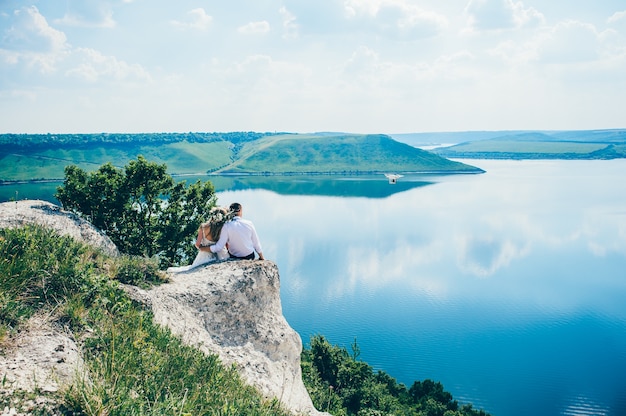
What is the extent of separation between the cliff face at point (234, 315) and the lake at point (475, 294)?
26.4m

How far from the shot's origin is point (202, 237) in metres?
12.2

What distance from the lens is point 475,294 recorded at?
172 feet

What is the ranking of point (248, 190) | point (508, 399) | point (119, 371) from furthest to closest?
point (248, 190), point (508, 399), point (119, 371)

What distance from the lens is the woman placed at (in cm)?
1184

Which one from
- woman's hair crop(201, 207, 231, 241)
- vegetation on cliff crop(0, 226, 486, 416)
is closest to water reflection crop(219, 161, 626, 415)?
woman's hair crop(201, 207, 231, 241)

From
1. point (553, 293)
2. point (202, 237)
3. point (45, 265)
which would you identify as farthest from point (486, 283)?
point (45, 265)

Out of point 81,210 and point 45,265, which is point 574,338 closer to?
point 81,210

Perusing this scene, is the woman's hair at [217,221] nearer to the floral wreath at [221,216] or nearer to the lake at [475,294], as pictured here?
the floral wreath at [221,216]

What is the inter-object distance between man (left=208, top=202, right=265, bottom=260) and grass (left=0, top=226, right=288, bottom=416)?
12.4 feet

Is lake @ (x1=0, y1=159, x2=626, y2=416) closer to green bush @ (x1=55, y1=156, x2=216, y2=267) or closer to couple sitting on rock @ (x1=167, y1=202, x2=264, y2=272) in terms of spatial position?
green bush @ (x1=55, y1=156, x2=216, y2=267)

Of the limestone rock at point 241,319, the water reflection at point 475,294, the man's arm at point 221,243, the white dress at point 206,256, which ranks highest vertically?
the man's arm at point 221,243

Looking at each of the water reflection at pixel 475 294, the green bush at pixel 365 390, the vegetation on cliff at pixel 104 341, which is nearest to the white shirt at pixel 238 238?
the vegetation on cliff at pixel 104 341

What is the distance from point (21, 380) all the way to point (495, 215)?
104 metres

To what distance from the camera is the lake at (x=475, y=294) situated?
118 ft
